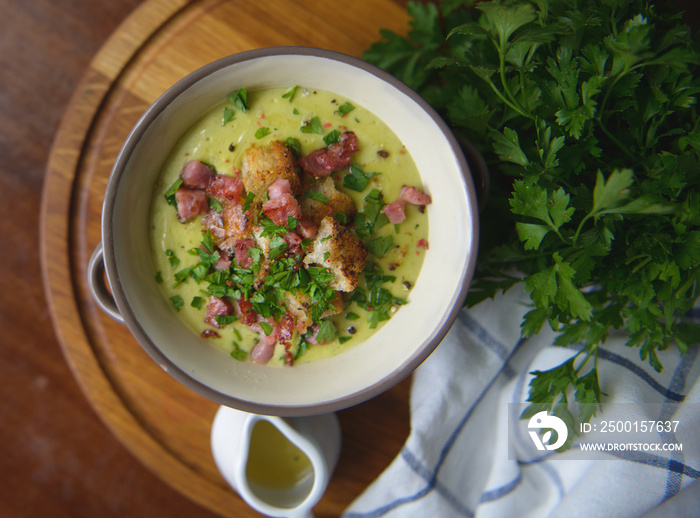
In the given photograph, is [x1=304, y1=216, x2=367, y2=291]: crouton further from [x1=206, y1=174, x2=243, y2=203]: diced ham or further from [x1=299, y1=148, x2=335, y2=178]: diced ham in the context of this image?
[x1=206, y1=174, x2=243, y2=203]: diced ham

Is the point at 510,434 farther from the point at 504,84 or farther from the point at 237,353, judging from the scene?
the point at 504,84

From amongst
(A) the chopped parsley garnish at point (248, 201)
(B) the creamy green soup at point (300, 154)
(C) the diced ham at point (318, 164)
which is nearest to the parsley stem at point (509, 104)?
(B) the creamy green soup at point (300, 154)

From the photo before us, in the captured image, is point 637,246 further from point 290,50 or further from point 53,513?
point 53,513

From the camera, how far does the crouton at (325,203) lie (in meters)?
2.01

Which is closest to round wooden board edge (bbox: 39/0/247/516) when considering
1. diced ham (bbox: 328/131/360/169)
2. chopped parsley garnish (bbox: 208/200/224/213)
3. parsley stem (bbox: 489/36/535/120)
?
chopped parsley garnish (bbox: 208/200/224/213)

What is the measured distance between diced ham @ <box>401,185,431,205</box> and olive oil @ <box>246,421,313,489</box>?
1135 millimetres

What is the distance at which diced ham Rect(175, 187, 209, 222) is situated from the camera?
6.73ft

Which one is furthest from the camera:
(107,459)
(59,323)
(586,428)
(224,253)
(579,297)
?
(107,459)

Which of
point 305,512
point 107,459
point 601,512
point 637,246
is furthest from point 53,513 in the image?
point 637,246

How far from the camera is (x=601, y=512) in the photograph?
2.16 metres

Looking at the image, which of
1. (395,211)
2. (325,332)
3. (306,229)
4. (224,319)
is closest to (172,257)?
(224,319)

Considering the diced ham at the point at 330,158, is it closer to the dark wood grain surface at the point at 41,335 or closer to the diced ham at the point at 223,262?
the diced ham at the point at 223,262

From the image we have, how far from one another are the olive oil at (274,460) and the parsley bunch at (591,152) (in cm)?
105

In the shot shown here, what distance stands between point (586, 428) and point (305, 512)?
1.27 m
